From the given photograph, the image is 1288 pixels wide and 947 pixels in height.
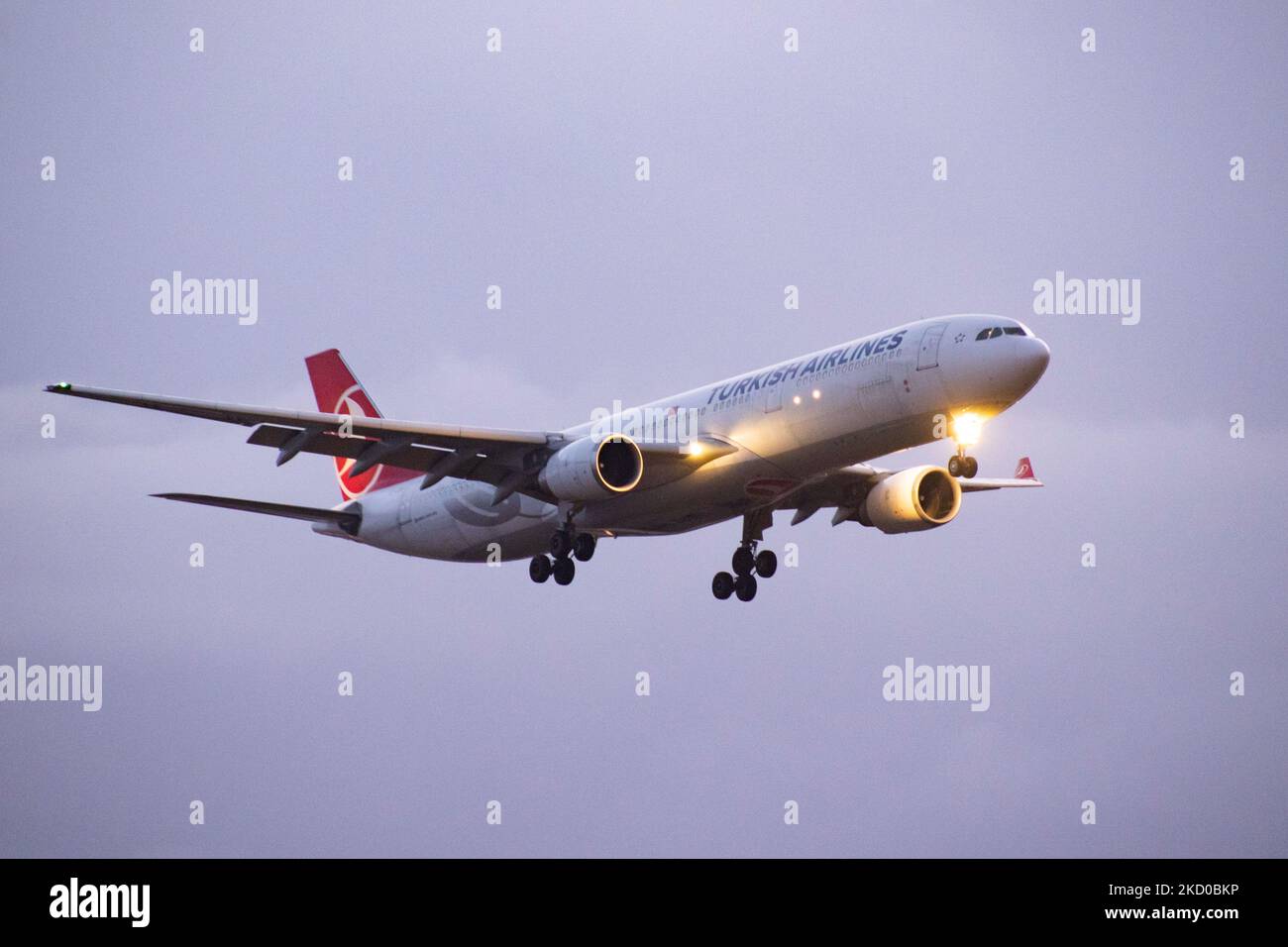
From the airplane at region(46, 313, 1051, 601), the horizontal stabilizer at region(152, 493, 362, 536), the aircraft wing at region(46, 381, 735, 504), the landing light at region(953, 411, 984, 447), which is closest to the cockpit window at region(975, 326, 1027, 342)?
the airplane at region(46, 313, 1051, 601)

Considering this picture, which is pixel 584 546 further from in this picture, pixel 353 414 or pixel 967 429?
pixel 353 414

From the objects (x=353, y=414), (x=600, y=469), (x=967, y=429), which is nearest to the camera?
(x=967, y=429)

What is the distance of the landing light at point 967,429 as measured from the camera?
4453 cm

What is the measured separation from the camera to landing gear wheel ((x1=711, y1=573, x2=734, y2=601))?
54156 millimetres

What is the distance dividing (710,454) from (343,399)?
58.4 ft

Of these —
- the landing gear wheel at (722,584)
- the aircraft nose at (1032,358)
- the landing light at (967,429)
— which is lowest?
the landing gear wheel at (722,584)

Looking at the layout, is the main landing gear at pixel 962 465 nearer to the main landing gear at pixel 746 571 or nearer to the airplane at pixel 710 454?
the airplane at pixel 710 454

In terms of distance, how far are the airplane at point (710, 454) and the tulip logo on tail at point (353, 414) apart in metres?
2.47

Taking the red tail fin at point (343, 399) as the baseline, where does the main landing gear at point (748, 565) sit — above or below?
below

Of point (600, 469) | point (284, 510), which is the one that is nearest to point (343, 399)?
point (284, 510)

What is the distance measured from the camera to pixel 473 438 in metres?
48.5

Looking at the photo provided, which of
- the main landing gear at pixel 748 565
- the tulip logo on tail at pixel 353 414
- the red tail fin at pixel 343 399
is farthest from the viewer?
the tulip logo on tail at pixel 353 414

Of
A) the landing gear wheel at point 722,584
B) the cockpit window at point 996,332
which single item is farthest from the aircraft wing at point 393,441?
the cockpit window at point 996,332

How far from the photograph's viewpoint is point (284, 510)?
54.8 metres
